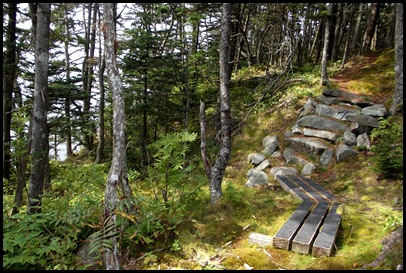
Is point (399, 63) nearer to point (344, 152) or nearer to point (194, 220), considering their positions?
point (344, 152)

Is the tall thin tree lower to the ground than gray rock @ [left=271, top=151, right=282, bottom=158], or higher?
higher

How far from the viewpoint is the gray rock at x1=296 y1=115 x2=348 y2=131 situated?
9180mm

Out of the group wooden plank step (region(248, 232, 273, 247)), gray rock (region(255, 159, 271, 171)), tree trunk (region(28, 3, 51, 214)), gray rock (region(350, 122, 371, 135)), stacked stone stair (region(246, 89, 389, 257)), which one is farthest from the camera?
gray rock (region(255, 159, 271, 171))

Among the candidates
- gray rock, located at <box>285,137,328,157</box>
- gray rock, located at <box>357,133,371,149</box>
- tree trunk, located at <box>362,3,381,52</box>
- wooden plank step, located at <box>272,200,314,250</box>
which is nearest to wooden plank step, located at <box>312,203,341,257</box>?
wooden plank step, located at <box>272,200,314,250</box>

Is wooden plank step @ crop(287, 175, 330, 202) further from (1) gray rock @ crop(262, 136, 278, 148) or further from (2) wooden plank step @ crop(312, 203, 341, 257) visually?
(1) gray rock @ crop(262, 136, 278, 148)

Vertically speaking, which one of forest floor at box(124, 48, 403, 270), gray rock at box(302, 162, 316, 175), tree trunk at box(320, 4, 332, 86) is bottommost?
forest floor at box(124, 48, 403, 270)

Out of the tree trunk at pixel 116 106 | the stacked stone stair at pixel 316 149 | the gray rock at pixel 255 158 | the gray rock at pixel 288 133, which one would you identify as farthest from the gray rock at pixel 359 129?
the tree trunk at pixel 116 106

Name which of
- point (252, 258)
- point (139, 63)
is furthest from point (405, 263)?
point (139, 63)

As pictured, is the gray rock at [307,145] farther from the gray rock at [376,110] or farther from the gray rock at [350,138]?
the gray rock at [376,110]

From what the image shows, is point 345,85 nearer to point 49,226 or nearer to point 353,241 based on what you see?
point 353,241

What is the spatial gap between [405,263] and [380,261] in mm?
458

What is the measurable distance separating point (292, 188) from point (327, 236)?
2658mm

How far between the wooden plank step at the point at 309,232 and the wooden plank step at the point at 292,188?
0.81 metres

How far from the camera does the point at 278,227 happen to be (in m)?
5.06
